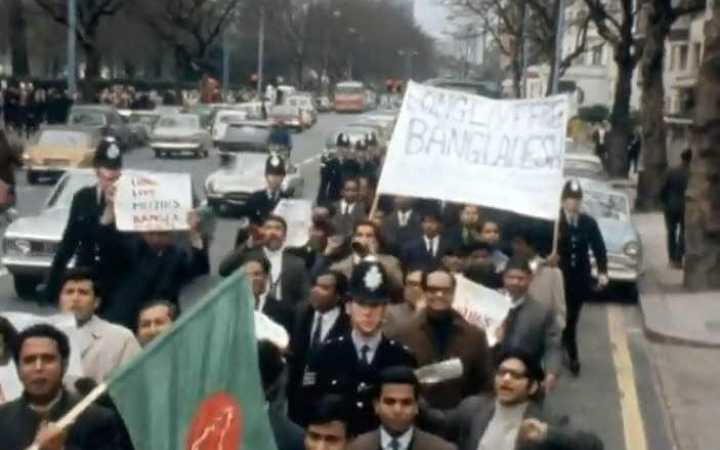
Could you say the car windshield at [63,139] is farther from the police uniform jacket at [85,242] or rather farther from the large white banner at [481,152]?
the police uniform jacket at [85,242]

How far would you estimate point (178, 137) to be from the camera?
59.6 m

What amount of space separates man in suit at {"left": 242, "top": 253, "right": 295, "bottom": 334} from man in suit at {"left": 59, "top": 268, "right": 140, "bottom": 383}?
70.0 inches

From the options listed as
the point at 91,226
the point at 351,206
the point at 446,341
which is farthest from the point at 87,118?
the point at 446,341

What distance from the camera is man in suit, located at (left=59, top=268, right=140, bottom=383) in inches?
377

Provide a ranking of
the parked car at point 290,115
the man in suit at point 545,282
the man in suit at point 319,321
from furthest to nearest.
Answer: the parked car at point 290,115
the man in suit at point 545,282
the man in suit at point 319,321

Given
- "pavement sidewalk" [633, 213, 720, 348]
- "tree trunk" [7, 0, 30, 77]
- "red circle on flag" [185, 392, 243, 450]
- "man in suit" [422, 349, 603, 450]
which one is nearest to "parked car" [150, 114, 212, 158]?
"tree trunk" [7, 0, 30, 77]

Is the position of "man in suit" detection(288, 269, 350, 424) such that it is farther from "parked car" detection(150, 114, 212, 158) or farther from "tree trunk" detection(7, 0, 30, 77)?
"tree trunk" detection(7, 0, 30, 77)

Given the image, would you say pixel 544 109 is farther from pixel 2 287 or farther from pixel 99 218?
pixel 2 287

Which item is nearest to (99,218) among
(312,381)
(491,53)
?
(312,381)

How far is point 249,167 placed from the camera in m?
37.6

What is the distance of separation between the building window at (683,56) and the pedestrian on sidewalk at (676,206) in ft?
173

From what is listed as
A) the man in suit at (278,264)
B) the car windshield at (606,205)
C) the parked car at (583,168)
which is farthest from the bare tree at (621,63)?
the man in suit at (278,264)

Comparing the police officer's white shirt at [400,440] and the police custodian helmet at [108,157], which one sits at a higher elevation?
the police custodian helmet at [108,157]

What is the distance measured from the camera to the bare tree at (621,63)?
4575 centimetres
